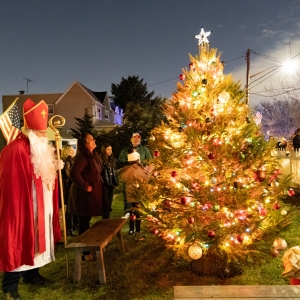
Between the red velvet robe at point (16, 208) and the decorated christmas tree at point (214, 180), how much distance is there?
1.68 meters

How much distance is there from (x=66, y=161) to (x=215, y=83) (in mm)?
3729

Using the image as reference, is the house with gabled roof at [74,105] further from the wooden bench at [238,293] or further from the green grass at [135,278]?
the wooden bench at [238,293]

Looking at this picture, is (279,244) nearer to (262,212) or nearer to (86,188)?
(262,212)

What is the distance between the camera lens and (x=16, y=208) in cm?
357

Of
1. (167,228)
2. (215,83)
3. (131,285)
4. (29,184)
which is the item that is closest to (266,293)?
(167,228)

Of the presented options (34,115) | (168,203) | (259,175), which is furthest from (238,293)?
(34,115)

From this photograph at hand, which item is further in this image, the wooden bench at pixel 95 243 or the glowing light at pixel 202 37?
the glowing light at pixel 202 37

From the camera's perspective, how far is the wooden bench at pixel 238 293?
8.09 feet

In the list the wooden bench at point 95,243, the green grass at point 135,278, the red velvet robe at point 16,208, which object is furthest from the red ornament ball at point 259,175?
the red velvet robe at point 16,208

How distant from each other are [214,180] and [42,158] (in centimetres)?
224

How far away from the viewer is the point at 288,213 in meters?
4.44

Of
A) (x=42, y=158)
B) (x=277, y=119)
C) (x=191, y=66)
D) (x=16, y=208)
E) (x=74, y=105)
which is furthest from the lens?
(x=277, y=119)

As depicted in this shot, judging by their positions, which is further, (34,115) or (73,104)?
(73,104)

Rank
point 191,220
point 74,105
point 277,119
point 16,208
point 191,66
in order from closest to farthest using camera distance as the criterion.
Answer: point 16,208, point 191,220, point 191,66, point 74,105, point 277,119
